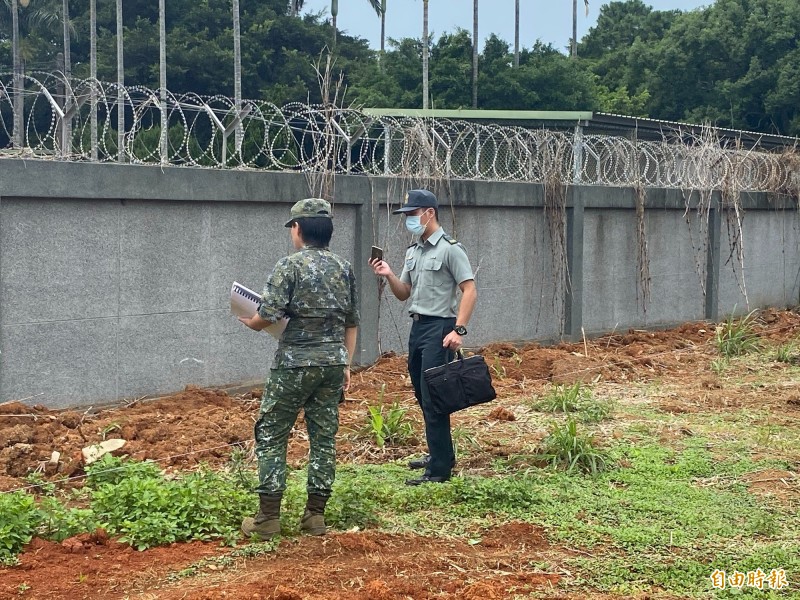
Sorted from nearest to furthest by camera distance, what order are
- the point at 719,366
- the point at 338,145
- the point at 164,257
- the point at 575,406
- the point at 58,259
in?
the point at 58,259
the point at 164,257
the point at 575,406
the point at 338,145
the point at 719,366

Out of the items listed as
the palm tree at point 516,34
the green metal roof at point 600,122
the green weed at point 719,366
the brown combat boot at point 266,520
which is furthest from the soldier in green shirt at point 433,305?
the palm tree at point 516,34

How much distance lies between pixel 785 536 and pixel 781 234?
486 inches

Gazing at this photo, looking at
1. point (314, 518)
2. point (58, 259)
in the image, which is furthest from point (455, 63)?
point (314, 518)

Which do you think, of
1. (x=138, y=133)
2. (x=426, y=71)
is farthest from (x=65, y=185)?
A: (x=426, y=71)

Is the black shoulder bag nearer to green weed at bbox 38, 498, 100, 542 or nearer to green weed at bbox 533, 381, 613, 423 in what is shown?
green weed at bbox 38, 498, 100, 542

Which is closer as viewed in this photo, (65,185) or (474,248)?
(65,185)

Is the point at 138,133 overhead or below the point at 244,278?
overhead

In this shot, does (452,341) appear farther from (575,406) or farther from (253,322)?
(575,406)

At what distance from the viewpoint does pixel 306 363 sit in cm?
503

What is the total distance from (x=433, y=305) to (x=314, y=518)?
169 centimetres

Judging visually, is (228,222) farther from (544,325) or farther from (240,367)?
(544,325)

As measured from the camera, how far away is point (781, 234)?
1675 cm

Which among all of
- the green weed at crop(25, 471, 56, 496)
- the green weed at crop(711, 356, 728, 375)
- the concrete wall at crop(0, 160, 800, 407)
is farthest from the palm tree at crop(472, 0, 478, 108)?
the green weed at crop(25, 471, 56, 496)

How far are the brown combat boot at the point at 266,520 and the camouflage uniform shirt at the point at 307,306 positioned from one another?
0.62 m
